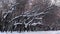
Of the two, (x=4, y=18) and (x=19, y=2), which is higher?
(x=19, y=2)

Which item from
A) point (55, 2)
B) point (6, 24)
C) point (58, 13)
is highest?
point (55, 2)

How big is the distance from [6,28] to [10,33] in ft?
0.33

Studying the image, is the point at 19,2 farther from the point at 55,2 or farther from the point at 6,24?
the point at 55,2

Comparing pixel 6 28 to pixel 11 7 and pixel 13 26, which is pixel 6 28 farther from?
pixel 11 7

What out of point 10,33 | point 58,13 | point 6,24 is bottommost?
point 10,33

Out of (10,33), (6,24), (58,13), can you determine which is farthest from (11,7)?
(58,13)

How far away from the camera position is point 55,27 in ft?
5.39

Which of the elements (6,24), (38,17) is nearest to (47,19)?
(38,17)

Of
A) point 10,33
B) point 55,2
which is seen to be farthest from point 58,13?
point 10,33

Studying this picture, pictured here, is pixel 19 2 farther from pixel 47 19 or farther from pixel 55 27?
pixel 55 27

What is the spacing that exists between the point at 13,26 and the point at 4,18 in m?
0.18

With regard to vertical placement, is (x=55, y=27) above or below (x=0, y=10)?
below

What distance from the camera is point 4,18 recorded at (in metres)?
1.71

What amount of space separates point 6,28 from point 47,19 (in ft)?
1.99
